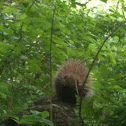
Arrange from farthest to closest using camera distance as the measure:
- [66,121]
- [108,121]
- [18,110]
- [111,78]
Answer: [18,110] → [66,121] → [111,78] → [108,121]

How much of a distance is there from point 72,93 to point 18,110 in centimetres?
94

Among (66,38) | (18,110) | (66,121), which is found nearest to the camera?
(66,121)

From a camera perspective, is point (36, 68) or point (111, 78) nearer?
point (111, 78)

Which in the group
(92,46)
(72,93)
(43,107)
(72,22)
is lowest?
(72,93)

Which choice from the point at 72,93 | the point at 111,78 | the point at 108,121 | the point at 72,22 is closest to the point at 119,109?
the point at 108,121

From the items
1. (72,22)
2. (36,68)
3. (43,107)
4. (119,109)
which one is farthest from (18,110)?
(119,109)

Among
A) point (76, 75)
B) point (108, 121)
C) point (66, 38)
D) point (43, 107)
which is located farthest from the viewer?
point (76, 75)

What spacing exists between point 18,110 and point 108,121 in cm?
132

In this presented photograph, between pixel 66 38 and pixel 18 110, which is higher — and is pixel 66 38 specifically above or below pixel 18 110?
above

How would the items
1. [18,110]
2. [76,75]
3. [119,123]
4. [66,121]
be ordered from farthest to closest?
[76,75], [18,110], [66,121], [119,123]

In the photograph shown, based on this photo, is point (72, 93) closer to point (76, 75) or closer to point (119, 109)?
point (76, 75)

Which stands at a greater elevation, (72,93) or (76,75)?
(76,75)

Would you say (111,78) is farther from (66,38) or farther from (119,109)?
(66,38)

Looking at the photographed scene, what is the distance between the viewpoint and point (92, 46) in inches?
96.0
